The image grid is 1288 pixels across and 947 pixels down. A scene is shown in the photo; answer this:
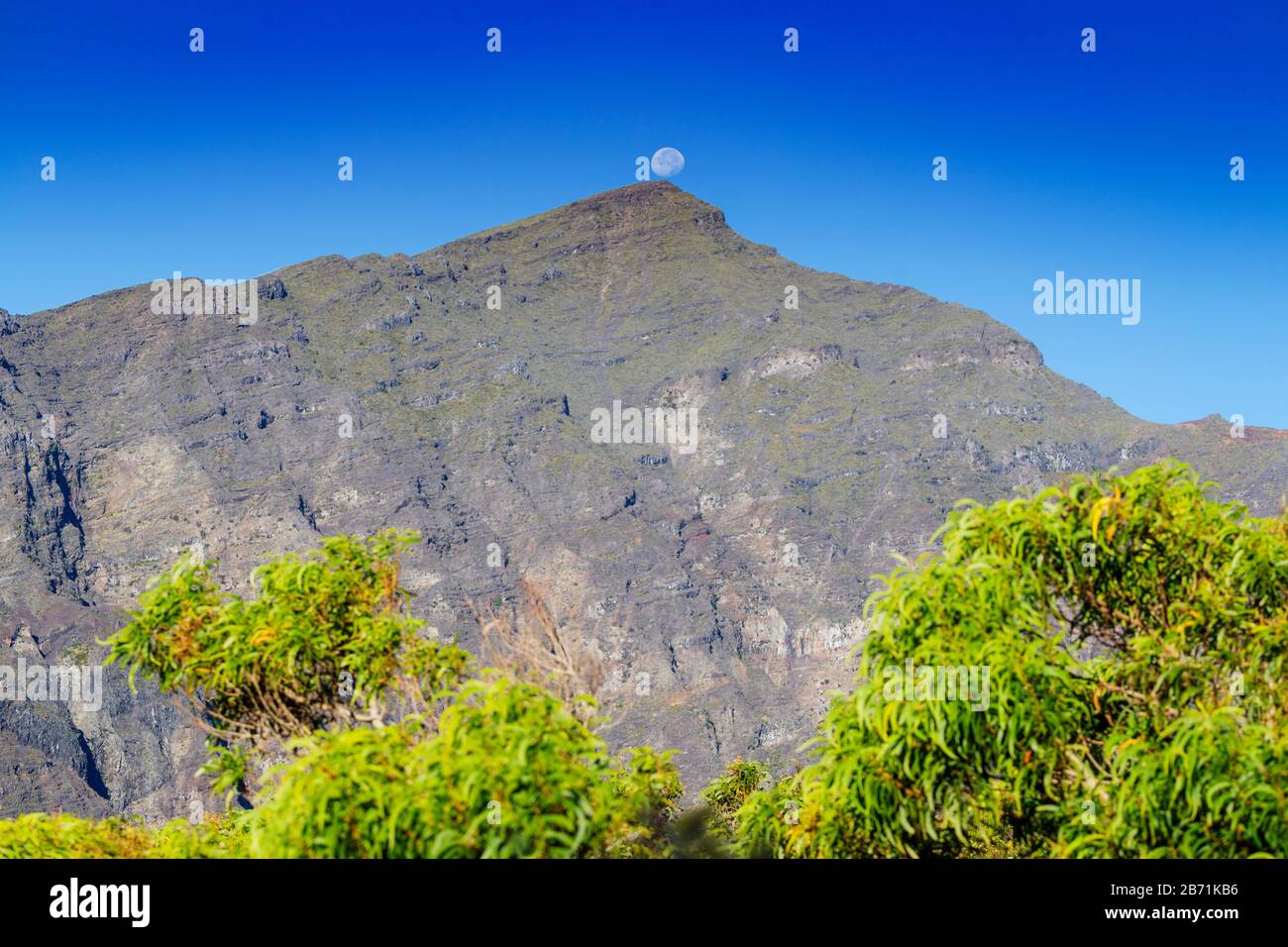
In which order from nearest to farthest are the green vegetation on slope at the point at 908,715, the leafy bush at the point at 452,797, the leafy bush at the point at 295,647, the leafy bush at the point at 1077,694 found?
the leafy bush at the point at 452,797, the green vegetation on slope at the point at 908,715, the leafy bush at the point at 1077,694, the leafy bush at the point at 295,647

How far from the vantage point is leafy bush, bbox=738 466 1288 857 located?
344 inches

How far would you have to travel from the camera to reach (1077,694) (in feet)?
33.8

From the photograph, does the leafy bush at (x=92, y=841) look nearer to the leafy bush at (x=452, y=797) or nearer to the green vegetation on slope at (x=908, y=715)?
the green vegetation on slope at (x=908, y=715)

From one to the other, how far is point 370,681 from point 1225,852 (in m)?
7.75

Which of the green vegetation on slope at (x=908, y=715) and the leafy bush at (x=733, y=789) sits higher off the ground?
the green vegetation on slope at (x=908, y=715)

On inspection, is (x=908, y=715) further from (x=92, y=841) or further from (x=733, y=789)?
(x=733, y=789)

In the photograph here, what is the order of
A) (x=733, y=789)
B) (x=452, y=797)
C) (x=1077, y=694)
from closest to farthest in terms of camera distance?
(x=452, y=797) → (x=1077, y=694) → (x=733, y=789)

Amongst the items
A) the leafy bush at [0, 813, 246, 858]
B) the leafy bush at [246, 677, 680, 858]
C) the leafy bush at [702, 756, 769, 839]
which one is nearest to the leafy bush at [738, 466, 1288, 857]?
the leafy bush at [246, 677, 680, 858]

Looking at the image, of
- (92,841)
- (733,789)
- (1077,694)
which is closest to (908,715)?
(1077,694)

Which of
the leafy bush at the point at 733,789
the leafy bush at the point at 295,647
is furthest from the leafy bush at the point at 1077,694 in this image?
the leafy bush at the point at 733,789

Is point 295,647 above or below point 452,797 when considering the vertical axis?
above

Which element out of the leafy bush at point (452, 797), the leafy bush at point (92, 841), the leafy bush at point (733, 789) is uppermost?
the leafy bush at point (452, 797)

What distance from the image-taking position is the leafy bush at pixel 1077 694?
8.73 metres
